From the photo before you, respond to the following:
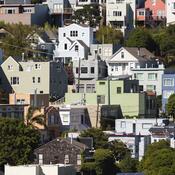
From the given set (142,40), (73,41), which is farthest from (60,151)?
(73,41)

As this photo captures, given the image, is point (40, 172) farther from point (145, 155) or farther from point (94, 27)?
point (94, 27)

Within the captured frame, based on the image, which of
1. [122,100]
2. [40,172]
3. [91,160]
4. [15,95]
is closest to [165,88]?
[122,100]

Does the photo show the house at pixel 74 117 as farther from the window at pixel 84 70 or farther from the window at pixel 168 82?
the window at pixel 84 70

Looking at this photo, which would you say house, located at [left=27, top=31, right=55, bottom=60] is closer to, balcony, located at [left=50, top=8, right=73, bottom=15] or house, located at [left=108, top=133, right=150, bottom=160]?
balcony, located at [left=50, top=8, right=73, bottom=15]

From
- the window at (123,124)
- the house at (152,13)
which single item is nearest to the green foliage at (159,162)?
the window at (123,124)

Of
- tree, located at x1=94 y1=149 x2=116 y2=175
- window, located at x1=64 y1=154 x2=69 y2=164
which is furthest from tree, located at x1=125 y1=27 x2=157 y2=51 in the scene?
tree, located at x1=94 y1=149 x2=116 y2=175
